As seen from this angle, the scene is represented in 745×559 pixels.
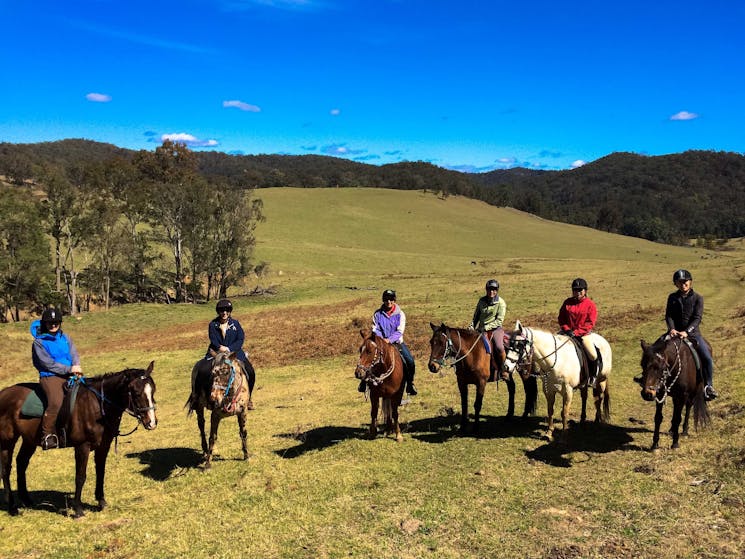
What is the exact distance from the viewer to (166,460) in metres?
12.0

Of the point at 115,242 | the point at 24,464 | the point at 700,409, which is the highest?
the point at 115,242

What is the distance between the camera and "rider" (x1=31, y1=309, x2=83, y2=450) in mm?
8797

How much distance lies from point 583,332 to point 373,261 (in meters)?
62.0

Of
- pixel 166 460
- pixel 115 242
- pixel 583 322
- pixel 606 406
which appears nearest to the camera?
pixel 583 322

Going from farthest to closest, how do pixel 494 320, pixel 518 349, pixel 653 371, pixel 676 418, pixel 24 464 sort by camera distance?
pixel 494 320 < pixel 518 349 < pixel 676 418 < pixel 653 371 < pixel 24 464

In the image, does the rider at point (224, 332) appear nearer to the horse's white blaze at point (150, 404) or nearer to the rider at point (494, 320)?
the horse's white blaze at point (150, 404)

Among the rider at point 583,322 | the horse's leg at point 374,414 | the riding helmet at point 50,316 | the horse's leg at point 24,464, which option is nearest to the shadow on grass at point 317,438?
the horse's leg at point 374,414

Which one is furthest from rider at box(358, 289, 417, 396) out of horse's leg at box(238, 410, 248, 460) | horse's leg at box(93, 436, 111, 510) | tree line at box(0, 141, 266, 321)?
tree line at box(0, 141, 266, 321)

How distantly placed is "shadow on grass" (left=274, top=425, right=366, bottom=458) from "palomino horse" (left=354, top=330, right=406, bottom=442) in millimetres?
960

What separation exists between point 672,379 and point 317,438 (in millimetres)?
8273

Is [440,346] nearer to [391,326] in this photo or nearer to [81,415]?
[391,326]

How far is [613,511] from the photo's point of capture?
796cm

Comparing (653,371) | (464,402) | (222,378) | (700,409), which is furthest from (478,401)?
(222,378)

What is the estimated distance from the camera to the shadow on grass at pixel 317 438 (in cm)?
1190
